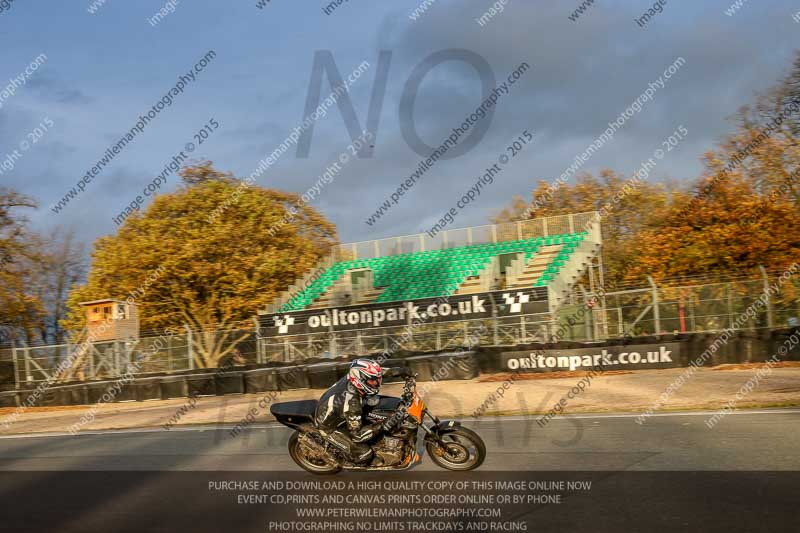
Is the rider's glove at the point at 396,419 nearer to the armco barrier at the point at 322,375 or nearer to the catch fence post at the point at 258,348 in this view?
the armco barrier at the point at 322,375

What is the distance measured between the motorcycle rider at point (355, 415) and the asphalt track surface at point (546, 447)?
0.88 meters

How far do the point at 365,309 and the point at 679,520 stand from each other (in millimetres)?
22948

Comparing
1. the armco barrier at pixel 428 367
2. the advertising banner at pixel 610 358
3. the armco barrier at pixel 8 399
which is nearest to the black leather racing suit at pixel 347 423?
the armco barrier at pixel 428 367

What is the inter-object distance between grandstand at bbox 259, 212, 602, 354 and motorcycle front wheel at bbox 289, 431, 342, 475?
1712cm

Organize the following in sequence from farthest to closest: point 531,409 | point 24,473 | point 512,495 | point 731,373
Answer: point 731,373, point 531,409, point 24,473, point 512,495

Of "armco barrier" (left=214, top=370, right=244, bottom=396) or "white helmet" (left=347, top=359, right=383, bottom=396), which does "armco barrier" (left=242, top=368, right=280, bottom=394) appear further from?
"white helmet" (left=347, top=359, right=383, bottom=396)

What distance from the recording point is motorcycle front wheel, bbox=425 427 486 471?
8.93 meters

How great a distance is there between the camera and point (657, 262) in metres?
35.1

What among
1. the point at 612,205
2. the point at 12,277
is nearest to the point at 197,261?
the point at 12,277

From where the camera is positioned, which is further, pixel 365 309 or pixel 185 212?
pixel 185 212

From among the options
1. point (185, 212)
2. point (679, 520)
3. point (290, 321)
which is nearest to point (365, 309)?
point (290, 321)

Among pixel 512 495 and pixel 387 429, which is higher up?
pixel 387 429

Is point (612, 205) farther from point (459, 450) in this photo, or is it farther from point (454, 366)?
point (459, 450)

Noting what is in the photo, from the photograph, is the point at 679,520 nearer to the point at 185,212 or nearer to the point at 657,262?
the point at 657,262
